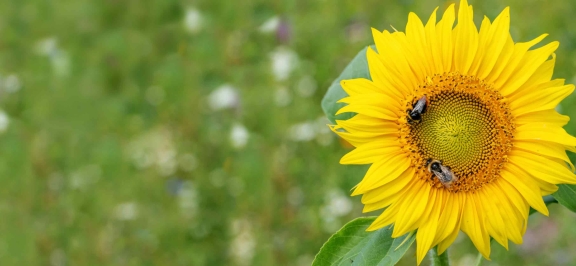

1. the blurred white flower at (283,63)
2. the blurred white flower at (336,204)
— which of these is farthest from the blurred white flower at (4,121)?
the blurred white flower at (336,204)

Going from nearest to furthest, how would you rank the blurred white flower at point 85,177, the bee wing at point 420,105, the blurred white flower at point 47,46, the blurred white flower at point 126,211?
the bee wing at point 420,105 < the blurred white flower at point 126,211 < the blurred white flower at point 85,177 < the blurred white flower at point 47,46

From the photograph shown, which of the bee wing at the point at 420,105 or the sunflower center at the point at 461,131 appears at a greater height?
the bee wing at the point at 420,105

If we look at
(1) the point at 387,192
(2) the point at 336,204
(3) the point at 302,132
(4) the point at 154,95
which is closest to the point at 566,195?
(1) the point at 387,192

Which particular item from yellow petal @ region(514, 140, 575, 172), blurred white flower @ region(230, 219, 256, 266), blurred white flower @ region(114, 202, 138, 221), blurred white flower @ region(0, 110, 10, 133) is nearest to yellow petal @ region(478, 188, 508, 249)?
yellow petal @ region(514, 140, 575, 172)

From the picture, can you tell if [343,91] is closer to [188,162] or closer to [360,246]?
[360,246]

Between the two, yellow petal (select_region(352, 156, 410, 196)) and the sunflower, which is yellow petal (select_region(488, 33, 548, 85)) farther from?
yellow petal (select_region(352, 156, 410, 196))

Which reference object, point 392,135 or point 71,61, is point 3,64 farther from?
point 392,135

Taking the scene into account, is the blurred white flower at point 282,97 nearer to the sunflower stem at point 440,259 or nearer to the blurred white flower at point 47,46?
the blurred white flower at point 47,46
